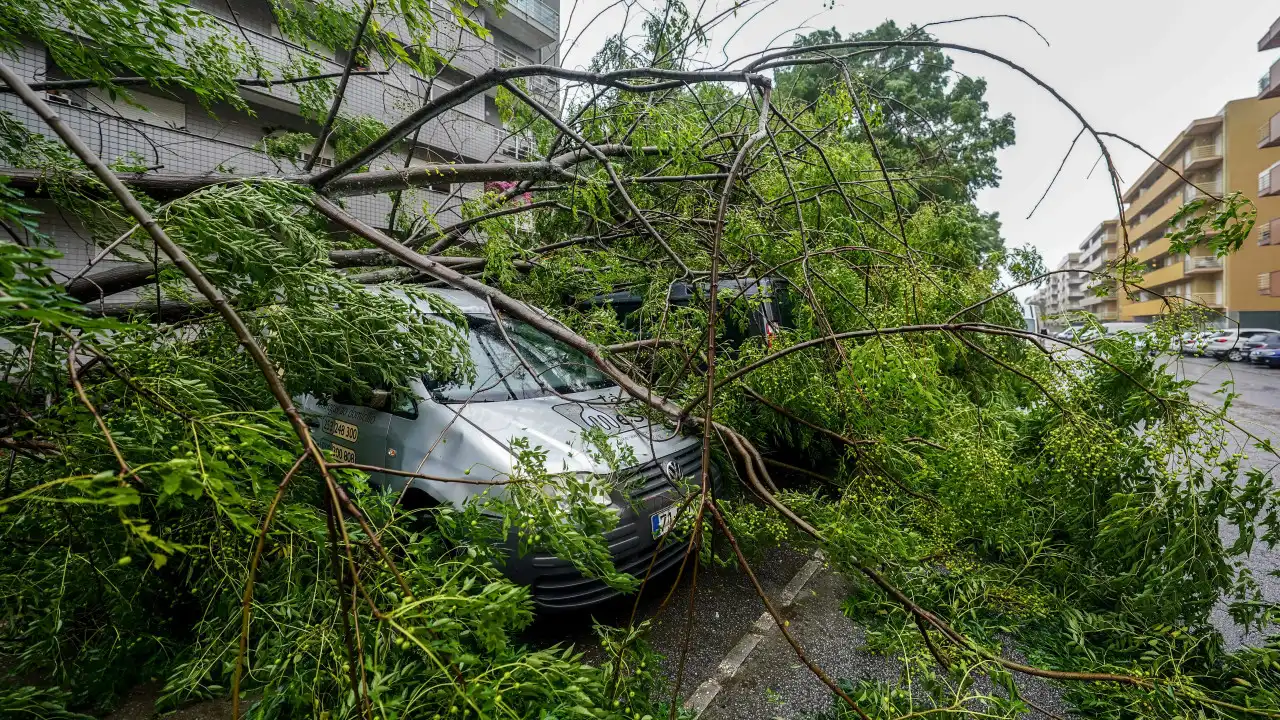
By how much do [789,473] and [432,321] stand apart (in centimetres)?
320

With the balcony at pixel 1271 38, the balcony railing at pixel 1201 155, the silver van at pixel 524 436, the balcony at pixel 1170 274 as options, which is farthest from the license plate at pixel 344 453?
the balcony railing at pixel 1201 155

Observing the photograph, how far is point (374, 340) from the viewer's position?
2326 millimetres

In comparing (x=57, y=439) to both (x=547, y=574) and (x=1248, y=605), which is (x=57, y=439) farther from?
(x=1248, y=605)

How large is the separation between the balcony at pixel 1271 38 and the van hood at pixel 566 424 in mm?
23073

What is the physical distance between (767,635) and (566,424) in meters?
1.48

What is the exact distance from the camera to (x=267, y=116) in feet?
37.5

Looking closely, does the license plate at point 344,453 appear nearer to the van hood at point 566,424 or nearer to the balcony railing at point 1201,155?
the van hood at point 566,424

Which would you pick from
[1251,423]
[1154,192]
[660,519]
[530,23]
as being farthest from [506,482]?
[1154,192]

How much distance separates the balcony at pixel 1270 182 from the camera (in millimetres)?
18234

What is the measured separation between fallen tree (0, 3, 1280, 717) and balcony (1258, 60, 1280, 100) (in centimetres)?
2429

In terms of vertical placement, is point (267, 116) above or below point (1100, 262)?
above

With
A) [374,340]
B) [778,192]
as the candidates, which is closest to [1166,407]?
[778,192]

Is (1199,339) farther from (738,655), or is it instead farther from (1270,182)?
(1270,182)

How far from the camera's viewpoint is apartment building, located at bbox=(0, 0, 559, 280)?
6.86m
